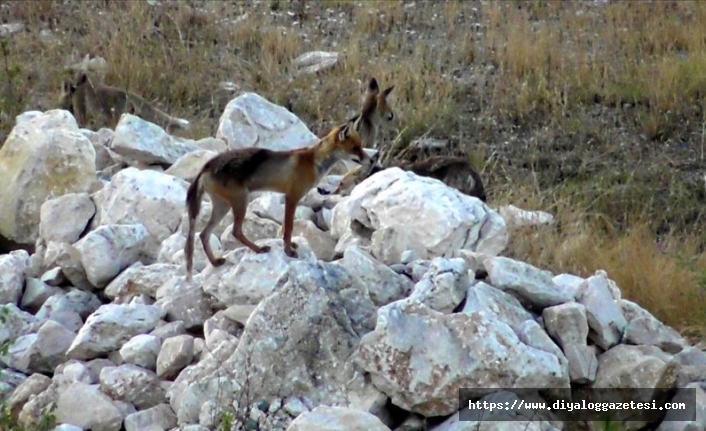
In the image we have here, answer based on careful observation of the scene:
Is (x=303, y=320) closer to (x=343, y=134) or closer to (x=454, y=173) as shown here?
(x=343, y=134)

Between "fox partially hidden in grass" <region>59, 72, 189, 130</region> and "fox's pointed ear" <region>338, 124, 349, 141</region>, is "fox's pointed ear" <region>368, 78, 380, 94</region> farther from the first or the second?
"fox's pointed ear" <region>338, 124, 349, 141</region>

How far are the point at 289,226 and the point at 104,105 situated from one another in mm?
5386

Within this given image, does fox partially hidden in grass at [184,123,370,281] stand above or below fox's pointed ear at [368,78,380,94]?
above

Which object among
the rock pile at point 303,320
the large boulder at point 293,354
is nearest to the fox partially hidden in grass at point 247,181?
the rock pile at point 303,320

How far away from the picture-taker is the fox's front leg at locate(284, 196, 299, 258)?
7.33 meters

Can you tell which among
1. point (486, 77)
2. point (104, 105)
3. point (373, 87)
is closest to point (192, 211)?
point (104, 105)

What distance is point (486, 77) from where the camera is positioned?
14.4 meters

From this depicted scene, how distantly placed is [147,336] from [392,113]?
626cm

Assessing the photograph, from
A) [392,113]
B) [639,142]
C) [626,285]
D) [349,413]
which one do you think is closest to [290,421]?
[349,413]

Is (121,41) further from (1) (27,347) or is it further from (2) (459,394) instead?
(2) (459,394)

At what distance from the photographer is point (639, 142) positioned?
13.2 m

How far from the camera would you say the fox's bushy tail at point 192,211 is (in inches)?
290

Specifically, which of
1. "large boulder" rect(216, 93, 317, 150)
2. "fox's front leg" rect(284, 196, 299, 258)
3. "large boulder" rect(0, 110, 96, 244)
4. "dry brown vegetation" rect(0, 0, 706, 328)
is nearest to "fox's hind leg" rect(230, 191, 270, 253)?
"fox's front leg" rect(284, 196, 299, 258)

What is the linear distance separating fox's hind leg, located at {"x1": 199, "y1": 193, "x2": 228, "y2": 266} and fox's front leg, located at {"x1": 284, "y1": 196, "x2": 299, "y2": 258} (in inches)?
15.5
